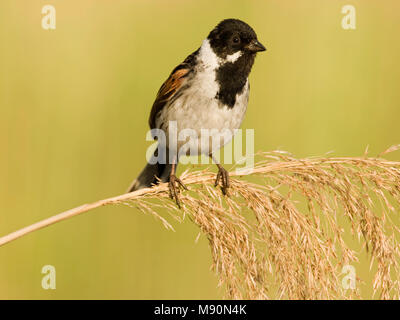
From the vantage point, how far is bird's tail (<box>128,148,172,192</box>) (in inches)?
121

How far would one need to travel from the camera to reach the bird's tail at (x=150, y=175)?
3.08 m

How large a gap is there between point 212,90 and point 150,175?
590 mm

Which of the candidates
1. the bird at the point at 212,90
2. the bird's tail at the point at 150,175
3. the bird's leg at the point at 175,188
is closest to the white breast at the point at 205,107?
the bird at the point at 212,90

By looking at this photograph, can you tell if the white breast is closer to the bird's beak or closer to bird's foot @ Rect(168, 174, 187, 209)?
the bird's beak

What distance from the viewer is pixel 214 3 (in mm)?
4445

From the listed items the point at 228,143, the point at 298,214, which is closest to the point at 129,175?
the point at 228,143

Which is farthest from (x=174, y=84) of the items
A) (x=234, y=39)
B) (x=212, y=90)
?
(x=234, y=39)

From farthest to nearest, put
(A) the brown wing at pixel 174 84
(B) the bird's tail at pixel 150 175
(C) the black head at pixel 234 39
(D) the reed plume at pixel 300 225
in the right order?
(A) the brown wing at pixel 174 84
(C) the black head at pixel 234 39
(B) the bird's tail at pixel 150 175
(D) the reed plume at pixel 300 225

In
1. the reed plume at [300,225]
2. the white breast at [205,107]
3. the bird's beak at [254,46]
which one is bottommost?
the reed plume at [300,225]

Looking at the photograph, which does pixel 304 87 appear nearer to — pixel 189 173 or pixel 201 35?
pixel 201 35

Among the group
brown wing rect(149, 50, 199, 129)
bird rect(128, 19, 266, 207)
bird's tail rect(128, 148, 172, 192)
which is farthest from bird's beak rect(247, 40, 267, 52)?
bird's tail rect(128, 148, 172, 192)

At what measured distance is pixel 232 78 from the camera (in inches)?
125

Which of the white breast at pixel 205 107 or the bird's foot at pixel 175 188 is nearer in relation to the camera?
the bird's foot at pixel 175 188

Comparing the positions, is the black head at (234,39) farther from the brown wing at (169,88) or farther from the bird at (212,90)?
the brown wing at (169,88)
